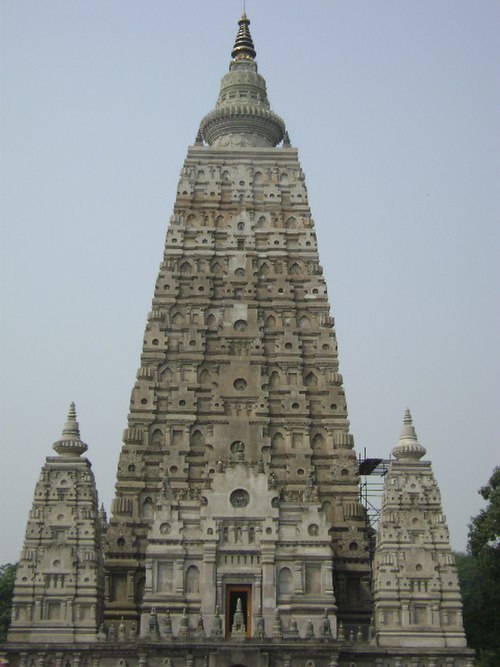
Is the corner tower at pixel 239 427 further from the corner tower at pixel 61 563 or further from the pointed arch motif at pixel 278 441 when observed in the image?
the corner tower at pixel 61 563

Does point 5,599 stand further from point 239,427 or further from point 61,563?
point 239,427

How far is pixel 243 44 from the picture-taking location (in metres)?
55.2

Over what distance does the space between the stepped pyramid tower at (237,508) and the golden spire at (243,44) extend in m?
10.4

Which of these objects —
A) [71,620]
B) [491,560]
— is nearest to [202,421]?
[71,620]

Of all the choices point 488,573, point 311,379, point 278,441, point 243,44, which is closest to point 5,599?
point 278,441

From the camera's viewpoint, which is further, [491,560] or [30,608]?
[491,560]

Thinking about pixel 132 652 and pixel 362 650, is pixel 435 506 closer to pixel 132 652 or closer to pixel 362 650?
pixel 362 650

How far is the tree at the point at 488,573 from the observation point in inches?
1694

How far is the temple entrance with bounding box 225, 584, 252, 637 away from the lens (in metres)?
37.1

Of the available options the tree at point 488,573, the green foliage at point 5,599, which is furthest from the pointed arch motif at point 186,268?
the green foliage at point 5,599

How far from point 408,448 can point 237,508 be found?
7.56 meters

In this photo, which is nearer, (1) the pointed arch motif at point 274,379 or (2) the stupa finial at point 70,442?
(2) the stupa finial at point 70,442

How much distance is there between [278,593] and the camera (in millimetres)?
37219

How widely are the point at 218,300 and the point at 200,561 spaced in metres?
13.1
